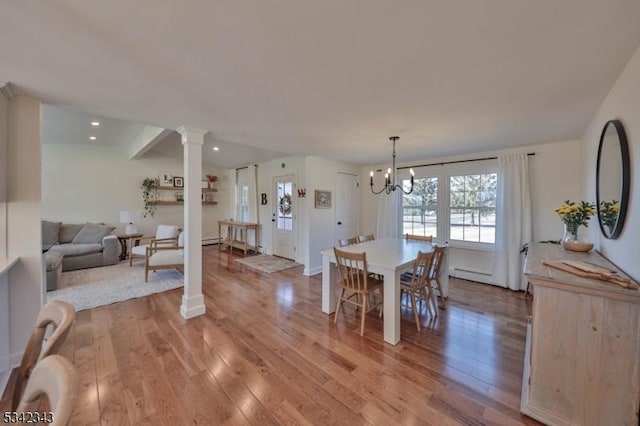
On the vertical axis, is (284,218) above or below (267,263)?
above

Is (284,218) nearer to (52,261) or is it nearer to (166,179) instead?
(166,179)

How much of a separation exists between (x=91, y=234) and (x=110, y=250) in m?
0.62

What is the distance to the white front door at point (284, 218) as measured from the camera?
5719mm

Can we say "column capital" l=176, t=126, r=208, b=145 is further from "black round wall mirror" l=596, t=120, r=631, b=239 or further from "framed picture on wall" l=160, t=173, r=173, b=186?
"framed picture on wall" l=160, t=173, r=173, b=186

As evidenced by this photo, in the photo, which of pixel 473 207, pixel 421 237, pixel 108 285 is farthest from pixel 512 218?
pixel 108 285

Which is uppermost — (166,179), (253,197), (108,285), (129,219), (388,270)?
(166,179)

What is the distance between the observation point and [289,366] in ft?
6.82

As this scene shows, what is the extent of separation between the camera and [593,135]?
104 inches

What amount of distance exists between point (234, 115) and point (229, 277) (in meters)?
2.99

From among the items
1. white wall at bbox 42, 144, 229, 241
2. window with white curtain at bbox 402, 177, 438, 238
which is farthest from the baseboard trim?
white wall at bbox 42, 144, 229, 241

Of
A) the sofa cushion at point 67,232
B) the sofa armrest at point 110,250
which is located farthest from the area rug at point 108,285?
the sofa cushion at point 67,232

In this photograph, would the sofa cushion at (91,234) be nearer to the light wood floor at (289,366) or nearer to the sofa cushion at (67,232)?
the sofa cushion at (67,232)

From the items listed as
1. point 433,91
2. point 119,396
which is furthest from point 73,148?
point 433,91

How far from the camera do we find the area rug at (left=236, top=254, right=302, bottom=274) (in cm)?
506
